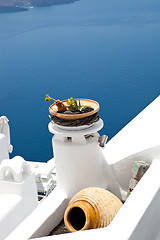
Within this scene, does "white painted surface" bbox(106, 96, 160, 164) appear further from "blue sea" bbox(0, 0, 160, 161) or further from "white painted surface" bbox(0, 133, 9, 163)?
"blue sea" bbox(0, 0, 160, 161)

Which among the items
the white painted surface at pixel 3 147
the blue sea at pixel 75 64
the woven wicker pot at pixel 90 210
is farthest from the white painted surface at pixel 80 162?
the blue sea at pixel 75 64

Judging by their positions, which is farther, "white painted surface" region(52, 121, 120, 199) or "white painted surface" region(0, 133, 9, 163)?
"white painted surface" region(0, 133, 9, 163)

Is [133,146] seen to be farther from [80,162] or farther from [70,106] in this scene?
[70,106]

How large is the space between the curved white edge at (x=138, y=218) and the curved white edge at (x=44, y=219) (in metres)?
0.43

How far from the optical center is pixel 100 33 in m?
27.3

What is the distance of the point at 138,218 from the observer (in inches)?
61.3

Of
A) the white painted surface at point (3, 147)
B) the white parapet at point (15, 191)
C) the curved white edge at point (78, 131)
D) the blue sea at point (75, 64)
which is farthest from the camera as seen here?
the blue sea at point (75, 64)

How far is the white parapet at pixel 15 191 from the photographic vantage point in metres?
2.95

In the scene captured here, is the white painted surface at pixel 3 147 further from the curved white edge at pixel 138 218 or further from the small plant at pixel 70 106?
the curved white edge at pixel 138 218

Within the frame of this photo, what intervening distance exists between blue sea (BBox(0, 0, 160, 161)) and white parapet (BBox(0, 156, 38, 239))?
10592 millimetres

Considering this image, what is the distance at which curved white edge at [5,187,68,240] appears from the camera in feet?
6.46

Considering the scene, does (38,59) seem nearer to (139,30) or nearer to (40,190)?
(139,30)

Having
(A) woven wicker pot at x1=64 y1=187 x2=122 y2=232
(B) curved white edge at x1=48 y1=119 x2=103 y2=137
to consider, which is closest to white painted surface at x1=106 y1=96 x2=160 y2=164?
(B) curved white edge at x1=48 y1=119 x2=103 y2=137

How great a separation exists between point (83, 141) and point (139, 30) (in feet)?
86.3
